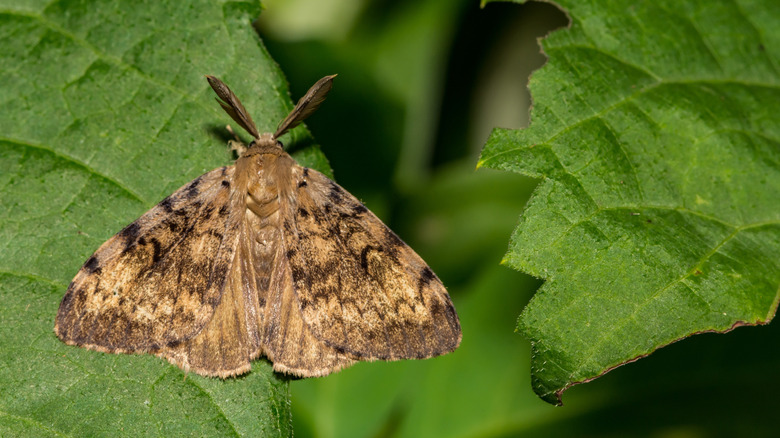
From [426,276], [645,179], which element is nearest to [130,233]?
[426,276]

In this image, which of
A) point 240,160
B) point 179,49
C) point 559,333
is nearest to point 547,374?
point 559,333

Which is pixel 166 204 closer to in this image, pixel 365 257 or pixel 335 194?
pixel 335 194

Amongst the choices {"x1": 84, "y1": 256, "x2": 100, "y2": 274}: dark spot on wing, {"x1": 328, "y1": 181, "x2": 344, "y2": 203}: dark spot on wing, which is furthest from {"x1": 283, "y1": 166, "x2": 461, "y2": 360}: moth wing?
{"x1": 84, "y1": 256, "x2": 100, "y2": 274}: dark spot on wing

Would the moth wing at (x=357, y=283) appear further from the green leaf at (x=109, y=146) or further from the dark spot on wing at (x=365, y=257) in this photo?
the green leaf at (x=109, y=146)

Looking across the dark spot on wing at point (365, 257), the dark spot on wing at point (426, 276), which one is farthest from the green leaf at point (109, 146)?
the dark spot on wing at point (426, 276)

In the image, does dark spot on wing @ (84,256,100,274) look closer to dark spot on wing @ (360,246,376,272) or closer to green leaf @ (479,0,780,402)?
dark spot on wing @ (360,246,376,272)

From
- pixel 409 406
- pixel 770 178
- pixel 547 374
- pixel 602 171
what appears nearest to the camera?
pixel 547 374

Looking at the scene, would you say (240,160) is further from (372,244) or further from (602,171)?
(602,171)

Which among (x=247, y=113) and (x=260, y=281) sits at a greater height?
(x=247, y=113)
